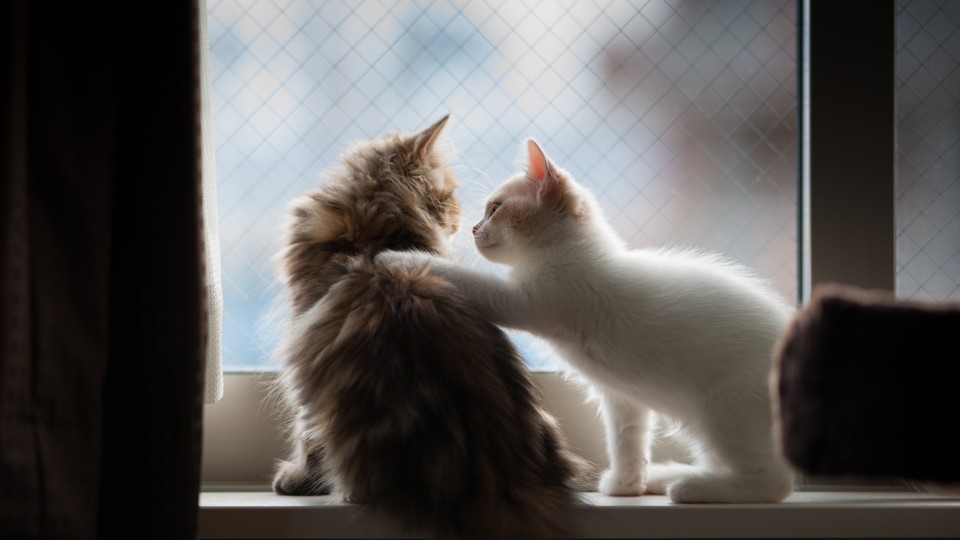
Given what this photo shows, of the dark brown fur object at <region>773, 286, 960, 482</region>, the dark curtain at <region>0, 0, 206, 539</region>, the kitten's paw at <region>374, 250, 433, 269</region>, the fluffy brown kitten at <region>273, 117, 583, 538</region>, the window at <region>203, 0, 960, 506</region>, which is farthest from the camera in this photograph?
the window at <region>203, 0, 960, 506</region>

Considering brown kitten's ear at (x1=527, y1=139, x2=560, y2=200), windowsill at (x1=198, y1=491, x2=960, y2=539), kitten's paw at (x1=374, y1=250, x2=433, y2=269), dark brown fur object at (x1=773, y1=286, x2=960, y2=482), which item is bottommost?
windowsill at (x1=198, y1=491, x2=960, y2=539)

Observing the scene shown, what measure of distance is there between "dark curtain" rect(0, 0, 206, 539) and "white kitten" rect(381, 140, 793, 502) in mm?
296

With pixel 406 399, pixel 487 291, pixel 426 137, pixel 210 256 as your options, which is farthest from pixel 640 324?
pixel 210 256

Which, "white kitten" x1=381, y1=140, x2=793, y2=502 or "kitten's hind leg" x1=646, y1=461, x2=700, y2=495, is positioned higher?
"white kitten" x1=381, y1=140, x2=793, y2=502

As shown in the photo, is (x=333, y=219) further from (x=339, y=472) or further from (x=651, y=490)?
(x=651, y=490)

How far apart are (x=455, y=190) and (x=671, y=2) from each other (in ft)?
1.53

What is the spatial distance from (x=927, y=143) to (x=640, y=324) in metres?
0.62

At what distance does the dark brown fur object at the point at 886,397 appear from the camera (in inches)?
21.6

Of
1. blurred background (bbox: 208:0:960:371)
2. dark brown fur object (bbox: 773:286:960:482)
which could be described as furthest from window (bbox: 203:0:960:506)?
dark brown fur object (bbox: 773:286:960:482)

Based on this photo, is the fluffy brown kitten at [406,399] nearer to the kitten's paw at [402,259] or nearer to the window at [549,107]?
the kitten's paw at [402,259]

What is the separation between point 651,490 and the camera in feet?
3.56

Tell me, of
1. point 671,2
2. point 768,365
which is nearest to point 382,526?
point 768,365

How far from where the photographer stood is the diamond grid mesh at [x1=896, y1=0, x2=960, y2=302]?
1.22 m

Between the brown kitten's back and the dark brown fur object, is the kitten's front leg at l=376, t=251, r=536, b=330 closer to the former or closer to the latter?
the brown kitten's back
